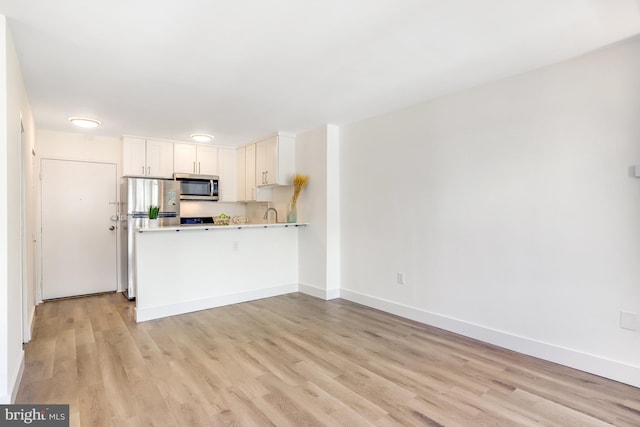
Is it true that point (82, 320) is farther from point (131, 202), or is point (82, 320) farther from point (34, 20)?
point (34, 20)

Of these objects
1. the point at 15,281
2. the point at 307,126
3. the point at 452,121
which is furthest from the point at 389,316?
the point at 15,281

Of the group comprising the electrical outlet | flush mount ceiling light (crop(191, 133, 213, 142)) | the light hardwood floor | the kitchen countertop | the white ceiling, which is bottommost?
the light hardwood floor

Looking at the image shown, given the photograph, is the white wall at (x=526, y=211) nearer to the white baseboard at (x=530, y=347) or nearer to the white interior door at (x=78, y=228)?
the white baseboard at (x=530, y=347)

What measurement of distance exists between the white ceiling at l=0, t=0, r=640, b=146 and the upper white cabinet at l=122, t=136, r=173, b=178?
130 cm

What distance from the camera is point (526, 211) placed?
2.78 metres

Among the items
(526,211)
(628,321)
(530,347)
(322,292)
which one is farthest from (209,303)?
(628,321)

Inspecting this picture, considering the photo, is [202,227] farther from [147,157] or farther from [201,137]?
[147,157]

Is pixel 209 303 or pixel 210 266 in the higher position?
pixel 210 266

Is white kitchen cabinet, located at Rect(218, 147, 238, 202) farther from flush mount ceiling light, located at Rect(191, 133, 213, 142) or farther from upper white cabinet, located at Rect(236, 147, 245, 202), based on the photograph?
flush mount ceiling light, located at Rect(191, 133, 213, 142)

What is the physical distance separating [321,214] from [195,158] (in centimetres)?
253

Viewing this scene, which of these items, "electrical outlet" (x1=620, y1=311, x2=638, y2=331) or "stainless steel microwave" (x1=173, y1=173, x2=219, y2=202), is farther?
"stainless steel microwave" (x1=173, y1=173, x2=219, y2=202)

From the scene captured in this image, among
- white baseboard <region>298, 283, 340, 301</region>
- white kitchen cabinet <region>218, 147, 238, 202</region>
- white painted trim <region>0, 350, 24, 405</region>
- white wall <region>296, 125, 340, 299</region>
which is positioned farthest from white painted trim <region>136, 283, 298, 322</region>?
white kitchen cabinet <region>218, 147, 238, 202</region>

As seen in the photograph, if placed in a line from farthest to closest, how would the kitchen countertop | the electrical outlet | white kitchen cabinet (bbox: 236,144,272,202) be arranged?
white kitchen cabinet (bbox: 236,144,272,202)
the kitchen countertop
the electrical outlet

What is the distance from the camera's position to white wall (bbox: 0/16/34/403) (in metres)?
1.94
